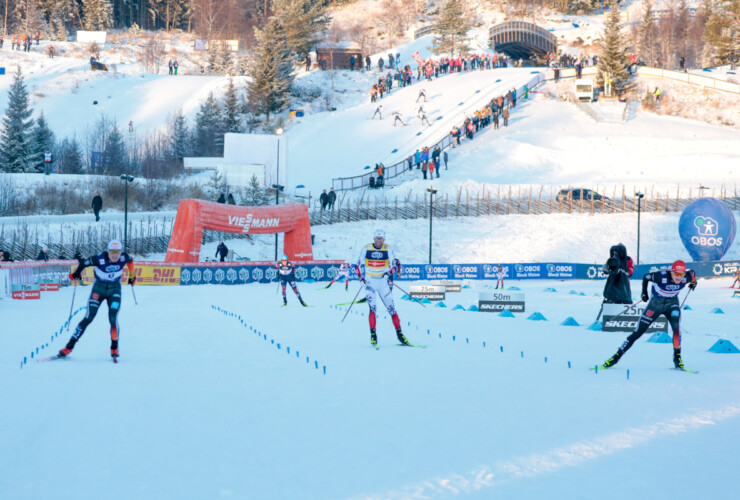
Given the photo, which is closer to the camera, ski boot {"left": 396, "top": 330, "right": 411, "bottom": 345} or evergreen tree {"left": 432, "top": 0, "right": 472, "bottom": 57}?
ski boot {"left": 396, "top": 330, "right": 411, "bottom": 345}

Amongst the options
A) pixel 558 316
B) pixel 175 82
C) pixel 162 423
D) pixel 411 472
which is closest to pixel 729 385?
pixel 411 472

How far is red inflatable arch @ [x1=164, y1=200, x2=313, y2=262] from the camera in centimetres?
3562

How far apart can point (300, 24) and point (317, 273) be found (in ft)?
202

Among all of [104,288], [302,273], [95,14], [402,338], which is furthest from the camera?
[95,14]

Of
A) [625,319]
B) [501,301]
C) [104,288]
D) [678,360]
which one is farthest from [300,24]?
[678,360]

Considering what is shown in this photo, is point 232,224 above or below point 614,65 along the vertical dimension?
below

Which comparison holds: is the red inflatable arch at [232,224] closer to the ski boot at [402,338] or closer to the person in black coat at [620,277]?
the person in black coat at [620,277]

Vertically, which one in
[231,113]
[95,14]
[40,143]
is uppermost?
[95,14]

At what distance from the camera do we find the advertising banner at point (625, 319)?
51.0 ft

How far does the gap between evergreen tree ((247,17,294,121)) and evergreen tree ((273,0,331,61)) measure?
8905 millimetres

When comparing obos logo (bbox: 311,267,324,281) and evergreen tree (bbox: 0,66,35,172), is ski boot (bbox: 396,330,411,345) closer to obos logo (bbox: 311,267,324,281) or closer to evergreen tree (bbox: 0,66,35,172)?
obos logo (bbox: 311,267,324,281)

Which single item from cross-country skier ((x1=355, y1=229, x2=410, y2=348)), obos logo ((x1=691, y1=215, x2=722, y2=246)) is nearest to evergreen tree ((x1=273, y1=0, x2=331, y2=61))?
obos logo ((x1=691, y1=215, x2=722, y2=246))

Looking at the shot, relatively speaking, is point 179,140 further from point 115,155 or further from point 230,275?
point 230,275

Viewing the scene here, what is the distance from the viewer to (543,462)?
6.12 metres
